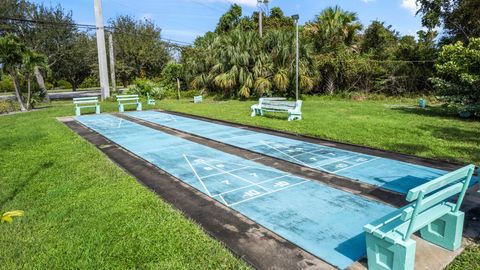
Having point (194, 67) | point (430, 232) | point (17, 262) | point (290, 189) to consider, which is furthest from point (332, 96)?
point (17, 262)

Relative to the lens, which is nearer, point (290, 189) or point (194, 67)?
point (290, 189)

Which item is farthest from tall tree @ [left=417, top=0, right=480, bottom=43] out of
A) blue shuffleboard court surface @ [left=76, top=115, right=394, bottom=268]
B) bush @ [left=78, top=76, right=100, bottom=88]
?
bush @ [left=78, top=76, right=100, bottom=88]

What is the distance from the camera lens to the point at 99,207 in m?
4.29

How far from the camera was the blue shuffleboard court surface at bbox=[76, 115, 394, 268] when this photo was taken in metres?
3.39

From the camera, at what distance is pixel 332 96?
66.5 ft

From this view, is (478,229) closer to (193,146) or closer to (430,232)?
(430,232)

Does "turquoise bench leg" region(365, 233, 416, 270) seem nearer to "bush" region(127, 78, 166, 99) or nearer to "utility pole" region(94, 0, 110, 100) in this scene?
"bush" region(127, 78, 166, 99)

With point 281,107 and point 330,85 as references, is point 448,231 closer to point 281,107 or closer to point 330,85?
point 281,107

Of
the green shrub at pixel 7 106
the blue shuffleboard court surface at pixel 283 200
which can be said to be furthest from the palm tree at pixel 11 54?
the blue shuffleboard court surface at pixel 283 200

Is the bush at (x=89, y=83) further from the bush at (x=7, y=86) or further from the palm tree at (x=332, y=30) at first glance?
the palm tree at (x=332, y=30)

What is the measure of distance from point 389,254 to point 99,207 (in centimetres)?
355

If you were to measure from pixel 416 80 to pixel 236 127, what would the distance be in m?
Answer: 14.0

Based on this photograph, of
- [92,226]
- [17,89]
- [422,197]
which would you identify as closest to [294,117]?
[92,226]

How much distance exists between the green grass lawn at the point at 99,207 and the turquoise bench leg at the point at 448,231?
0.15 m
